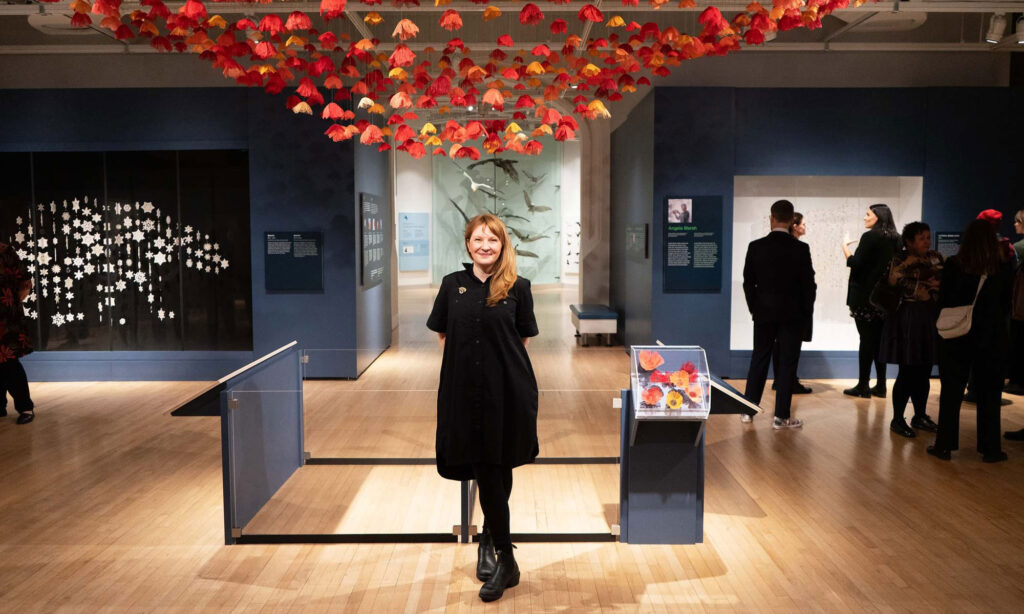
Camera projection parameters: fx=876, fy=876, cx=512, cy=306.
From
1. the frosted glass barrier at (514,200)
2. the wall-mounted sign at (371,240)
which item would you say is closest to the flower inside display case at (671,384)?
the wall-mounted sign at (371,240)

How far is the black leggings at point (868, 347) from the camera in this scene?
25.3ft

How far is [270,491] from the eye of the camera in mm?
4910

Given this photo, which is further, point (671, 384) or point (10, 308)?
point (10, 308)

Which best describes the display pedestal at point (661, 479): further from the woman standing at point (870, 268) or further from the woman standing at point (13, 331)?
the woman standing at point (13, 331)

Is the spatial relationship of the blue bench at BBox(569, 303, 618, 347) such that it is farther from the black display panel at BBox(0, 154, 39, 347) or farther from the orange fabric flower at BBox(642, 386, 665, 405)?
the orange fabric flower at BBox(642, 386, 665, 405)

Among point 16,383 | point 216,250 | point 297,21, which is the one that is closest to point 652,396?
point 297,21

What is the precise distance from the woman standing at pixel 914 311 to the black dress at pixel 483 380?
12.5 ft

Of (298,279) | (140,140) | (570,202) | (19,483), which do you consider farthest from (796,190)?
(570,202)

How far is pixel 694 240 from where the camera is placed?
8883 millimetres

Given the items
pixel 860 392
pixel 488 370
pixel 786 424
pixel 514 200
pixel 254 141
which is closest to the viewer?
pixel 488 370

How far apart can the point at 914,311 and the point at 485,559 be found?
160 inches

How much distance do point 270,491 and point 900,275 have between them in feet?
15.1

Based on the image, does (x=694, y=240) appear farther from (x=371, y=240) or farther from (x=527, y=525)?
(x=527, y=525)

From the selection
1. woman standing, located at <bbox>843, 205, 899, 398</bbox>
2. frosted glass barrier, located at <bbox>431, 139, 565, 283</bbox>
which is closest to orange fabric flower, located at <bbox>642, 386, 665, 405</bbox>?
woman standing, located at <bbox>843, 205, 899, 398</bbox>
